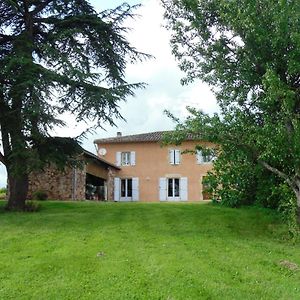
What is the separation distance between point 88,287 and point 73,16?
36.4 ft

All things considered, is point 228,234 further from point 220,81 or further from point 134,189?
point 134,189

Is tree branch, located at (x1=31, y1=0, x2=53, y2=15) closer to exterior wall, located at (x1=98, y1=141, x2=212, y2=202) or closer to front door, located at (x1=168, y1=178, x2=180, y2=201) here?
exterior wall, located at (x1=98, y1=141, x2=212, y2=202)

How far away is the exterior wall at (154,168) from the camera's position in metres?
33.5

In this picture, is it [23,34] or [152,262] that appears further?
[23,34]

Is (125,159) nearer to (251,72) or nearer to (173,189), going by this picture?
(173,189)

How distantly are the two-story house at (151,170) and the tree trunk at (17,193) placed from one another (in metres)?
17.7

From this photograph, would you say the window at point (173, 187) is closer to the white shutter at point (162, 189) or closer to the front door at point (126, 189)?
the white shutter at point (162, 189)

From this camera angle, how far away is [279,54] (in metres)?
11.1

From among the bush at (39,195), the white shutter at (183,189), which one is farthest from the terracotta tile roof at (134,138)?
the bush at (39,195)

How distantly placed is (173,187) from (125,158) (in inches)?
177

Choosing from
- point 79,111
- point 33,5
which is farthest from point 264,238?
point 33,5

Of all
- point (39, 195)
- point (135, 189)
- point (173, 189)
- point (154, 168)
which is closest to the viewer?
point (39, 195)

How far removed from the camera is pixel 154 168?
3428 cm

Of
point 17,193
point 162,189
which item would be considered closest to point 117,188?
point 162,189
